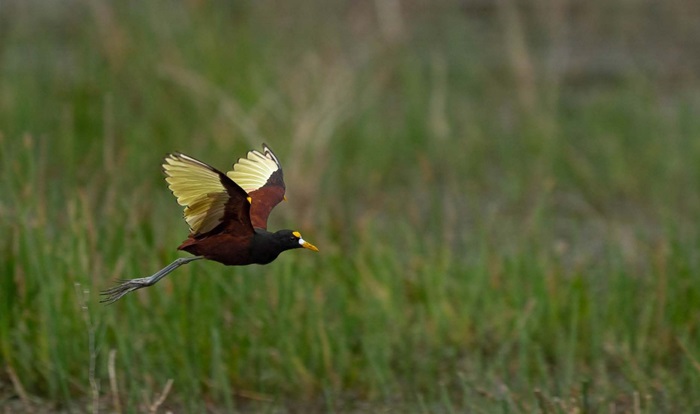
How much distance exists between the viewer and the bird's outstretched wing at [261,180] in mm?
1617

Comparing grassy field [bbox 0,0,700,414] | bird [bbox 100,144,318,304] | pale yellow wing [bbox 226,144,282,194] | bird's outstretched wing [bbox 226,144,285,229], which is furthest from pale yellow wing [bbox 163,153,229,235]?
grassy field [bbox 0,0,700,414]

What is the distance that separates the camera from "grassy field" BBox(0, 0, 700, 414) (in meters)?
2.87

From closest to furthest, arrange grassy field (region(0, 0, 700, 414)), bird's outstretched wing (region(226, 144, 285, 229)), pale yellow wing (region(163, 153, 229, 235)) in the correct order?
pale yellow wing (region(163, 153, 229, 235)) → bird's outstretched wing (region(226, 144, 285, 229)) → grassy field (region(0, 0, 700, 414))

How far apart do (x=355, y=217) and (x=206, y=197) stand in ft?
9.89

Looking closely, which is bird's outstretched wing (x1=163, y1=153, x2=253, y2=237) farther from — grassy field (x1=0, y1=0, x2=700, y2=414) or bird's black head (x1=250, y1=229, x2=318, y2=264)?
grassy field (x1=0, y1=0, x2=700, y2=414)

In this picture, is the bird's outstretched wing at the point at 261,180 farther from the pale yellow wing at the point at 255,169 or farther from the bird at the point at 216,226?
the bird at the point at 216,226

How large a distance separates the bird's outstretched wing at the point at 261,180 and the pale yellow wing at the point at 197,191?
11 cm

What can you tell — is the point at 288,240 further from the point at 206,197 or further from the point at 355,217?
the point at 355,217

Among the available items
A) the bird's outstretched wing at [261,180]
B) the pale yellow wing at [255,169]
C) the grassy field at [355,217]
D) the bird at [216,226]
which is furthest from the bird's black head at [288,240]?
the grassy field at [355,217]

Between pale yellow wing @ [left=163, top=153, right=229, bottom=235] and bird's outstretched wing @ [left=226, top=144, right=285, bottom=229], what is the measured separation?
0.11 metres

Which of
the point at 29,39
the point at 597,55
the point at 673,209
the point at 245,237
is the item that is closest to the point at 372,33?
the point at 597,55

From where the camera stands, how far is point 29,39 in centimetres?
554

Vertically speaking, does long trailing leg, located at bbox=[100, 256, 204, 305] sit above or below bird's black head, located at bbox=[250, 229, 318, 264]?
below

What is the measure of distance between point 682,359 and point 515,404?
0.77 meters
